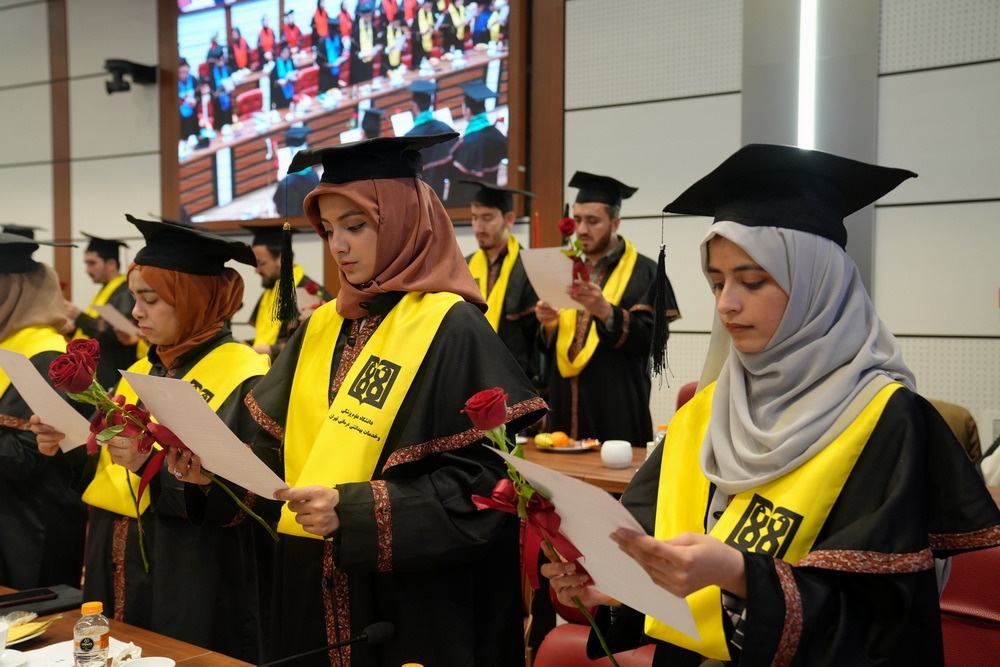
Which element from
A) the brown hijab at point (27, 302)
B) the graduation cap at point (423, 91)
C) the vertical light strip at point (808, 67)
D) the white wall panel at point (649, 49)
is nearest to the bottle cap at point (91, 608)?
the brown hijab at point (27, 302)

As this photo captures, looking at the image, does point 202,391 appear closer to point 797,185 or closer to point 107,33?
point 797,185

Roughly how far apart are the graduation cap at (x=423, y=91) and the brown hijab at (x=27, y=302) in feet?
10.6

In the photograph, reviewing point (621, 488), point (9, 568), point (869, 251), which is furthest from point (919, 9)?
point (9, 568)

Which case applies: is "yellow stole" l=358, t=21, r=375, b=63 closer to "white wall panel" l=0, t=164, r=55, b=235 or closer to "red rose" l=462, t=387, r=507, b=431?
"white wall panel" l=0, t=164, r=55, b=235

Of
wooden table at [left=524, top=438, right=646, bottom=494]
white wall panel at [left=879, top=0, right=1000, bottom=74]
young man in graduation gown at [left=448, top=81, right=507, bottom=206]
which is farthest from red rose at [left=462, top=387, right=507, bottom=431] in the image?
young man in graduation gown at [left=448, top=81, right=507, bottom=206]

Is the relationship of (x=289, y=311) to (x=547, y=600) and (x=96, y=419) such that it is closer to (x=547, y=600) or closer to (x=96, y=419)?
(x=96, y=419)

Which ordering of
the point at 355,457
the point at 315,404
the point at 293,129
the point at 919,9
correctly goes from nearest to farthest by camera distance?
the point at 355,457
the point at 315,404
the point at 919,9
the point at 293,129

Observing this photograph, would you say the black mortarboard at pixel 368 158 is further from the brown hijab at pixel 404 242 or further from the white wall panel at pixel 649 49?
the white wall panel at pixel 649 49

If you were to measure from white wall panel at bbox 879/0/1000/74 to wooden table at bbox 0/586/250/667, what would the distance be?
13.9ft

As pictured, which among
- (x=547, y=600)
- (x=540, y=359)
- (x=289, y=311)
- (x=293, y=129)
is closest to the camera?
(x=289, y=311)

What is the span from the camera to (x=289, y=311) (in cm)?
224

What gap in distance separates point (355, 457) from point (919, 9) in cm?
399

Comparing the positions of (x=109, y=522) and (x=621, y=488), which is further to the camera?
(x=621, y=488)

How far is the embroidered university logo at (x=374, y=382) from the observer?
175 centimetres
